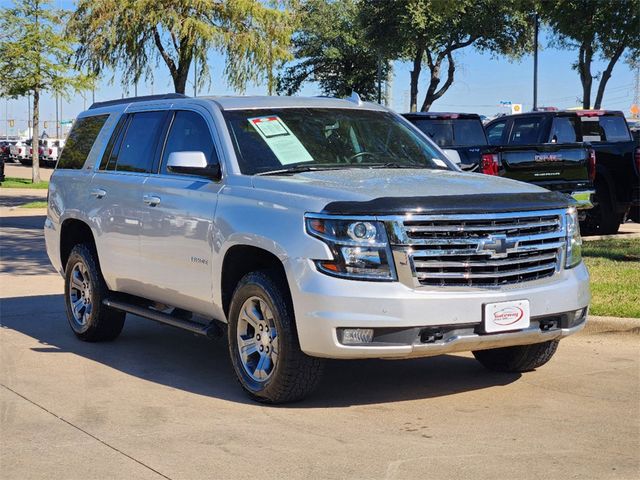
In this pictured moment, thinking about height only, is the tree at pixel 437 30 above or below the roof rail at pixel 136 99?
above

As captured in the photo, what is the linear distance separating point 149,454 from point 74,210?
12.9 ft

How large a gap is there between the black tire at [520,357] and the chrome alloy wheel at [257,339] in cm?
183

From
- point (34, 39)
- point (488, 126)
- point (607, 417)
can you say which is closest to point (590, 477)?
point (607, 417)

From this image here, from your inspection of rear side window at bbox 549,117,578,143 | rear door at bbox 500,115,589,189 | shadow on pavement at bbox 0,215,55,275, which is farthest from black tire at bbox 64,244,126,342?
rear side window at bbox 549,117,578,143

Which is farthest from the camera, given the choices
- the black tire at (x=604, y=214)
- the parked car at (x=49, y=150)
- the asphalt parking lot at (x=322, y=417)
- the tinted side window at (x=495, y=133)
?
the parked car at (x=49, y=150)

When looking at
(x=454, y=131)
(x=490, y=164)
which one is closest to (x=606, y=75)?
(x=454, y=131)

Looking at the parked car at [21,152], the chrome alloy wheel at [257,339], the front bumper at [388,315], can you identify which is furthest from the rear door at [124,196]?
the parked car at [21,152]

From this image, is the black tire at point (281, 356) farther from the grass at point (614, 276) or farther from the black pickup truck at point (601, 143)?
the black pickup truck at point (601, 143)

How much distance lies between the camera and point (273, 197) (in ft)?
21.7

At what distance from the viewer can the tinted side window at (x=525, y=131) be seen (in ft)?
54.5

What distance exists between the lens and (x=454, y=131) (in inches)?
701

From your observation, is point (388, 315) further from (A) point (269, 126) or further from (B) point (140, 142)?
(B) point (140, 142)

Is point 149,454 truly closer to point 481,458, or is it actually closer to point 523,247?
point 481,458

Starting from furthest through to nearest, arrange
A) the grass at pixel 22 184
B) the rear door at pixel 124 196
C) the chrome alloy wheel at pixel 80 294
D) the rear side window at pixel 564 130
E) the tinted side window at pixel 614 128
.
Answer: the grass at pixel 22 184
the tinted side window at pixel 614 128
the rear side window at pixel 564 130
the chrome alloy wheel at pixel 80 294
the rear door at pixel 124 196
